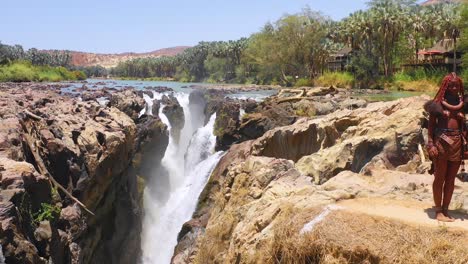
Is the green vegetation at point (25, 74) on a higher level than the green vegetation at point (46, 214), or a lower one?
higher

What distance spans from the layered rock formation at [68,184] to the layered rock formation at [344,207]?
341 cm

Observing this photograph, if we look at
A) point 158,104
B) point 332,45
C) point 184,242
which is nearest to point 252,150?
point 184,242

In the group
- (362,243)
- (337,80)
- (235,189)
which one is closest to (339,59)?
(337,80)

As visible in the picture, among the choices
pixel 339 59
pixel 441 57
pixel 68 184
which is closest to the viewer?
Result: pixel 68 184

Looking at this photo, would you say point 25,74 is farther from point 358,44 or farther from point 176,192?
point 176,192

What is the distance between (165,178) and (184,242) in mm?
15144

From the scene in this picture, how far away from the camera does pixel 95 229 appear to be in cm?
1688

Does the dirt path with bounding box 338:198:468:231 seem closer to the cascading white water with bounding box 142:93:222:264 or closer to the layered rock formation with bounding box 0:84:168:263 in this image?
the layered rock formation with bounding box 0:84:168:263

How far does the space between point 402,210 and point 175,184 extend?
24276 mm

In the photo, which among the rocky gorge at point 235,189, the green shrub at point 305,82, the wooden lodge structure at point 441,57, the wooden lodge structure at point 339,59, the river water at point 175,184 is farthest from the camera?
the wooden lodge structure at point 339,59

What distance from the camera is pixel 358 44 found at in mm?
57625

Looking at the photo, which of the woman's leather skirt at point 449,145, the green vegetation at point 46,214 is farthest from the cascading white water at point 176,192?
the woman's leather skirt at point 449,145

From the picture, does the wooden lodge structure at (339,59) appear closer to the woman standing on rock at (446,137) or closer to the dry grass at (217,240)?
the dry grass at (217,240)

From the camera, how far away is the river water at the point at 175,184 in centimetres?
2150
